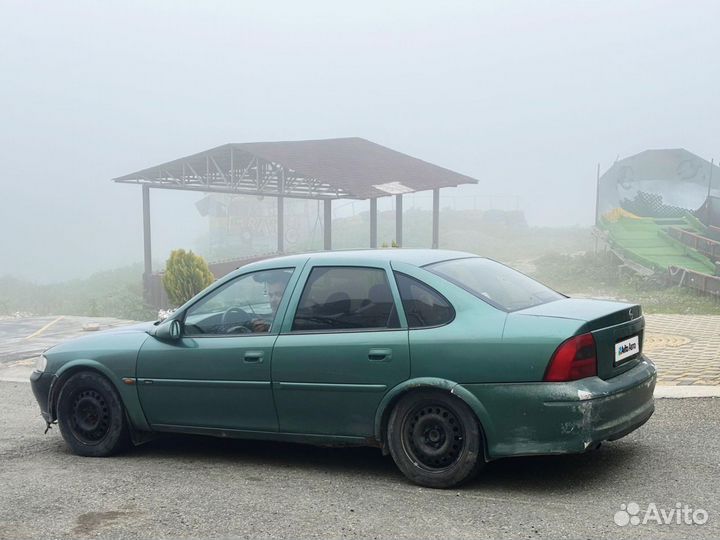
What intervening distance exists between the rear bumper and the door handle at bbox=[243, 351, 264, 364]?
1.50 meters

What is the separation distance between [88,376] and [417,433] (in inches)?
108

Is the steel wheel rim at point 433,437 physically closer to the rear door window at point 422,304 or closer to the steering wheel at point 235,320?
the rear door window at point 422,304

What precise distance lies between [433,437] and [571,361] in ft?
Answer: 3.16

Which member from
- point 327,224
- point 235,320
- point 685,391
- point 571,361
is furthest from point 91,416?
point 327,224

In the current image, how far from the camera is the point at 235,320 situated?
598cm

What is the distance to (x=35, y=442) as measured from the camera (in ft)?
22.8

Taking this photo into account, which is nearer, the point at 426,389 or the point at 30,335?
the point at 426,389

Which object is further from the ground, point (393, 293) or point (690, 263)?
→ point (393, 293)

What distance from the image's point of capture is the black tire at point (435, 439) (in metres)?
4.98

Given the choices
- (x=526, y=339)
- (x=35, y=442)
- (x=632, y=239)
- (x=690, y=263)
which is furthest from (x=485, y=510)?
(x=632, y=239)

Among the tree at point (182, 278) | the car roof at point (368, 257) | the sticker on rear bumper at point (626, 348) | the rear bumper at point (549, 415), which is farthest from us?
the tree at point (182, 278)

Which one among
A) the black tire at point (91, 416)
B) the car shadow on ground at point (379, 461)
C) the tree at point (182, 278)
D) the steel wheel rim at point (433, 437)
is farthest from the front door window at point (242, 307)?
the tree at point (182, 278)

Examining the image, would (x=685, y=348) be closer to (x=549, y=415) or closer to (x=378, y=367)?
(x=549, y=415)

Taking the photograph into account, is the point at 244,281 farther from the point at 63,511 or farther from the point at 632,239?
the point at 632,239
